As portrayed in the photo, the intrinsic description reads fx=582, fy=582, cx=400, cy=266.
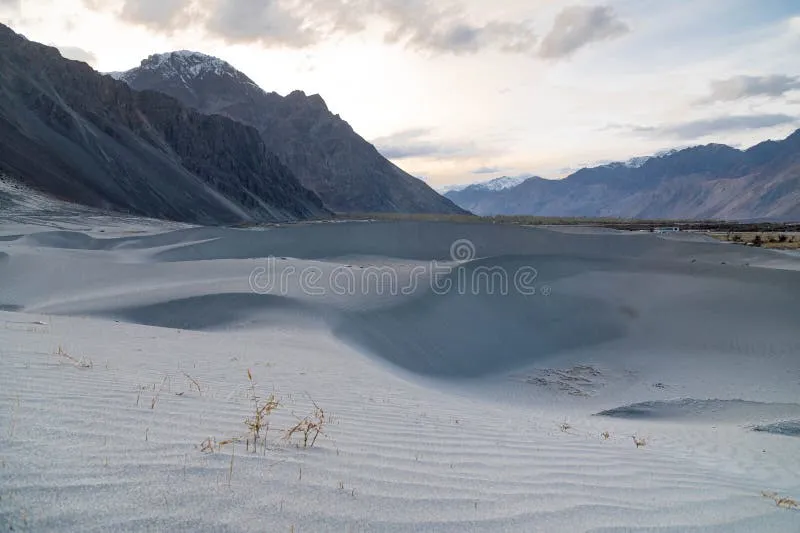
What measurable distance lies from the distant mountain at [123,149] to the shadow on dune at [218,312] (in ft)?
150

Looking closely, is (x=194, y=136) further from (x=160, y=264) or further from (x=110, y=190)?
(x=160, y=264)

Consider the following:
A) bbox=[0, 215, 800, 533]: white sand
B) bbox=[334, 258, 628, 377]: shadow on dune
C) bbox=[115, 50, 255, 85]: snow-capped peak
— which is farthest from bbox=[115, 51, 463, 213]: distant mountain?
bbox=[0, 215, 800, 533]: white sand

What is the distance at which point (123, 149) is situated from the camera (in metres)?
70.2

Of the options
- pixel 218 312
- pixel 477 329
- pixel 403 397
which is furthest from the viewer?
pixel 477 329

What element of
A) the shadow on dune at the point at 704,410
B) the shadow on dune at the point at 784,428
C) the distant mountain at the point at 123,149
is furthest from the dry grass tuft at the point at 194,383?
the distant mountain at the point at 123,149

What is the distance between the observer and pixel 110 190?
6019 cm

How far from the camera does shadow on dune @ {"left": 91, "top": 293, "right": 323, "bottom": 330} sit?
12.1 meters

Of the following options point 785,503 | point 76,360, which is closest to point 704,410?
point 785,503

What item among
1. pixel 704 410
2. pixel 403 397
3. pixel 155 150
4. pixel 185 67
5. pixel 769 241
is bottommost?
pixel 704 410

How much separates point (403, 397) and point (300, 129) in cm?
15068

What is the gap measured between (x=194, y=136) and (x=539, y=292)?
270 feet

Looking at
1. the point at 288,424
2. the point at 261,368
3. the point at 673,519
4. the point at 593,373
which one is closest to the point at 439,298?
the point at 593,373

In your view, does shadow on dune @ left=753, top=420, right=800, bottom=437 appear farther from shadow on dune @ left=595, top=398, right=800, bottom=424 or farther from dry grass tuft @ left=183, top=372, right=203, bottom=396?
dry grass tuft @ left=183, top=372, right=203, bottom=396

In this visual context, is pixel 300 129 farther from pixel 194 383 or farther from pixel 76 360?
pixel 194 383
